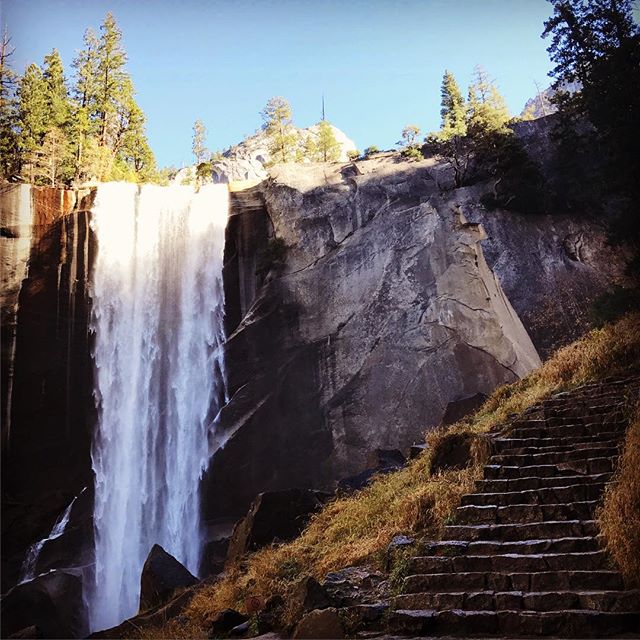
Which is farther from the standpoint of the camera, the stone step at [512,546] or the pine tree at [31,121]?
the pine tree at [31,121]

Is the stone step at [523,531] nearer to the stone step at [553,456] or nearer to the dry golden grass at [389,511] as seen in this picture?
the dry golden grass at [389,511]

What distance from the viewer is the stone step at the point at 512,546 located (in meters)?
6.58

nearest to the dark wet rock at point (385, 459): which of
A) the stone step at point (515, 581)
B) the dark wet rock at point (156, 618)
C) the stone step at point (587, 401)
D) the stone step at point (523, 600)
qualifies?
the stone step at point (587, 401)

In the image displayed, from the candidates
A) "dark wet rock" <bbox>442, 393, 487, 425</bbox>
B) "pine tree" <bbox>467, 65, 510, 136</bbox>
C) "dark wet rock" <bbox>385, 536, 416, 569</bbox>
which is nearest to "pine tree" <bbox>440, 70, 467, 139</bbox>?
"pine tree" <bbox>467, 65, 510, 136</bbox>

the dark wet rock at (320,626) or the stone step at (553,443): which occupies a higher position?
the stone step at (553,443)

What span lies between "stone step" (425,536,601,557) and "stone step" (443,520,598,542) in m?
0.19

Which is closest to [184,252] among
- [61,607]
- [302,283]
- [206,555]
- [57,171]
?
[302,283]

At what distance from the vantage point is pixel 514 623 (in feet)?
18.2

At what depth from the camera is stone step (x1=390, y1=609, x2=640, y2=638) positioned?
520cm

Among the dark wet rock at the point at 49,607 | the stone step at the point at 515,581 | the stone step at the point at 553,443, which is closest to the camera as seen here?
the stone step at the point at 515,581

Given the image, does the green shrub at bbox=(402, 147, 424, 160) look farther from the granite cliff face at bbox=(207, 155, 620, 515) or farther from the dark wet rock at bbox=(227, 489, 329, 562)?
the dark wet rock at bbox=(227, 489, 329, 562)

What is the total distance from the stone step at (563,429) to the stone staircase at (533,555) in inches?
0.7

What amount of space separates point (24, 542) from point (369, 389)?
1416cm

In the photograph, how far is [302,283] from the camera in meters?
23.5
